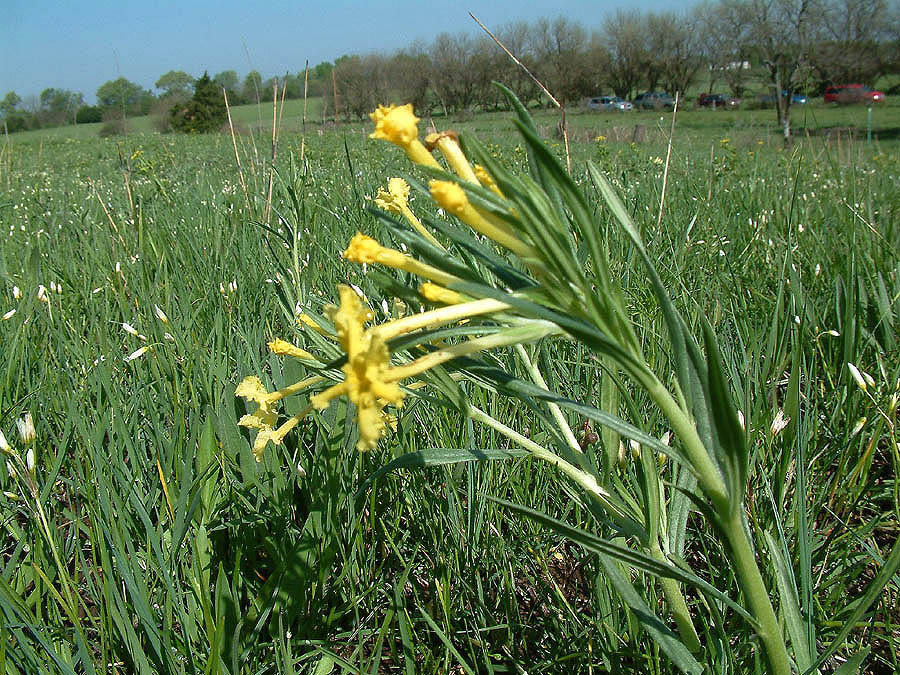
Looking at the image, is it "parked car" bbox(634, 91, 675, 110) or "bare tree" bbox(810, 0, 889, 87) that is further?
"parked car" bbox(634, 91, 675, 110)

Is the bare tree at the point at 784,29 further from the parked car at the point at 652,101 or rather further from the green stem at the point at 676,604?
the green stem at the point at 676,604

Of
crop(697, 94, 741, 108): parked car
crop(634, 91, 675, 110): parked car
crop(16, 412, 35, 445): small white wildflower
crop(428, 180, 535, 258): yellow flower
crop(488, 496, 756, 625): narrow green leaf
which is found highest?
crop(634, 91, 675, 110): parked car

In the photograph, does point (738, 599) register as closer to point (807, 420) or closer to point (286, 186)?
point (807, 420)

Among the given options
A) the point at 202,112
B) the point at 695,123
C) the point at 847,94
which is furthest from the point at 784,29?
the point at 202,112

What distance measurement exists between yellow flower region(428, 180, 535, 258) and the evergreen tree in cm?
2556

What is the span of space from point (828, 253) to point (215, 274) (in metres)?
2.17

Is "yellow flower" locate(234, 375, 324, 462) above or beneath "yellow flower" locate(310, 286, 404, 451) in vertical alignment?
beneath

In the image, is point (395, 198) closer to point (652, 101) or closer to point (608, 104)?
point (608, 104)

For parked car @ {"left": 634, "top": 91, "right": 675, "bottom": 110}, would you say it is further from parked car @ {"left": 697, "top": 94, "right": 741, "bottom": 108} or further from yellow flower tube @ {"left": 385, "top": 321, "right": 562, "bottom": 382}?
yellow flower tube @ {"left": 385, "top": 321, "right": 562, "bottom": 382}

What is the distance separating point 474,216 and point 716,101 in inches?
1418

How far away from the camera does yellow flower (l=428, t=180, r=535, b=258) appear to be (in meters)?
0.48

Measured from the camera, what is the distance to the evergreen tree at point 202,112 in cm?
2495

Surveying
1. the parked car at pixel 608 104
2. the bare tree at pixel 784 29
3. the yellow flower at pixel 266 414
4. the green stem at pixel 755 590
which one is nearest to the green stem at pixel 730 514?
the green stem at pixel 755 590

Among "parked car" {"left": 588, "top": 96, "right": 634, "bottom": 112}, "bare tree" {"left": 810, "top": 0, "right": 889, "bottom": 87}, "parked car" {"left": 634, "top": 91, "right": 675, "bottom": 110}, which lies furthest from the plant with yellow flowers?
"parked car" {"left": 634, "top": 91, "right": 675, "bottom": 110}
